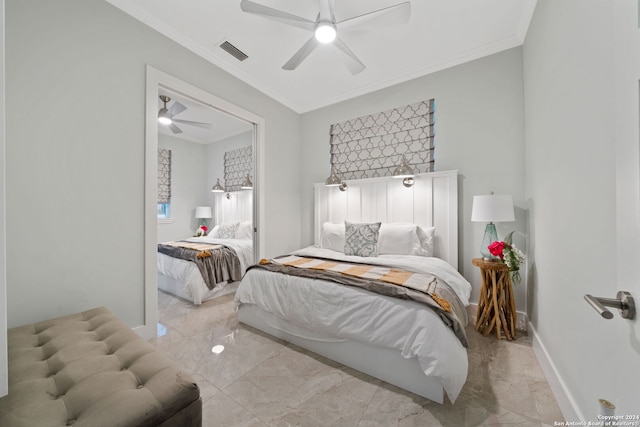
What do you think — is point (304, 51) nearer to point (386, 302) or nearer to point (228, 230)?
point (386, 302)

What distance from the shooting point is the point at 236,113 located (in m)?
3.02

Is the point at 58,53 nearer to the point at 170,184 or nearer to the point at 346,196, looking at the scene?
the point at 170,184

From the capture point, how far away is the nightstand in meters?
2.15

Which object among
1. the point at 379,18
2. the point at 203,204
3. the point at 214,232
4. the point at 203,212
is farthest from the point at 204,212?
the point at 379,18

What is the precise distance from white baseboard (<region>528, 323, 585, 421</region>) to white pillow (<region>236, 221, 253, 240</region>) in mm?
3302

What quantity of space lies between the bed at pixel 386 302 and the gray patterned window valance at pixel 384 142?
27 centimetres

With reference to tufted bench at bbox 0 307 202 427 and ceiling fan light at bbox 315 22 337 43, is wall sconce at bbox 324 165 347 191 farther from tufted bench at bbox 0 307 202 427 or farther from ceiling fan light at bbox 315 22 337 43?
tufted bench at bbox 0 307 202 427

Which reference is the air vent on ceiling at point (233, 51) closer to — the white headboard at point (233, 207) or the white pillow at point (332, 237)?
the white headboard at point (233, 207)

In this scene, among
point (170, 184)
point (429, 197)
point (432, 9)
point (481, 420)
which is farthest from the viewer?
point (170, 184)

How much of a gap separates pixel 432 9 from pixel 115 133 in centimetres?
300

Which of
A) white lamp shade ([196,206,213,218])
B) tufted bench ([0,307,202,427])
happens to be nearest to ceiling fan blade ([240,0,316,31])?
tufted bench ([0,307,202,427])

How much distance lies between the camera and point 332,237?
3.24m

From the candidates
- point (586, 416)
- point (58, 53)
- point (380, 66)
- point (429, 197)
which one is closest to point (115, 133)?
point (58, 53)

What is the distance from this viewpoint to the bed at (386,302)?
4.77 ft
